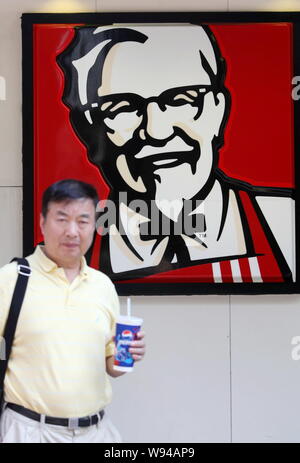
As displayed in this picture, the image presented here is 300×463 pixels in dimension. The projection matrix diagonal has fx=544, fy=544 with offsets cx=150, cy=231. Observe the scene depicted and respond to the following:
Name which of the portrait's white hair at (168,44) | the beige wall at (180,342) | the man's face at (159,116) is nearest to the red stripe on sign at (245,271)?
the beige wall at (180,342)

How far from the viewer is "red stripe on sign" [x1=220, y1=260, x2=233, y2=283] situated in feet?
11.9

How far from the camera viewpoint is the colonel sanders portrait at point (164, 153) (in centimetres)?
360

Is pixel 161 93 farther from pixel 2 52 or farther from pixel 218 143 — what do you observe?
pixel 2 52

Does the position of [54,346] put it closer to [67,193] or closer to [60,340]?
[60,340]

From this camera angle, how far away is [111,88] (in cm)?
361

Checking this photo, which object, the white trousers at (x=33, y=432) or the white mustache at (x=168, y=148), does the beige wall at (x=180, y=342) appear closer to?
the white mustache at (x=168, y=148)

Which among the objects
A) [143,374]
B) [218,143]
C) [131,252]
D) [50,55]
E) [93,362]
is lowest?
[143,374]

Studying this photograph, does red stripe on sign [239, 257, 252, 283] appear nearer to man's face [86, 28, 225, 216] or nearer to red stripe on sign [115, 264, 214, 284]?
red stripe on sign [115, 264, 214, 284]

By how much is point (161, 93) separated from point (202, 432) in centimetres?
228

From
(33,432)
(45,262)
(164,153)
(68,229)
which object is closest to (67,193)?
(68,229)

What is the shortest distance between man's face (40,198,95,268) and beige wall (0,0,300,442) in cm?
157

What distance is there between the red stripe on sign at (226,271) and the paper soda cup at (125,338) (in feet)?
5.37

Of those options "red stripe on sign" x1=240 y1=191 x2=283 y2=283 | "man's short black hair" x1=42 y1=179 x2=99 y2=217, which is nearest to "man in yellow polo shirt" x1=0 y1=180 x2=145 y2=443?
"man's short black hair" x1=42 y1=179 x2=99 y2=217

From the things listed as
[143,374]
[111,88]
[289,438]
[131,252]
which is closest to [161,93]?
[111,88]
